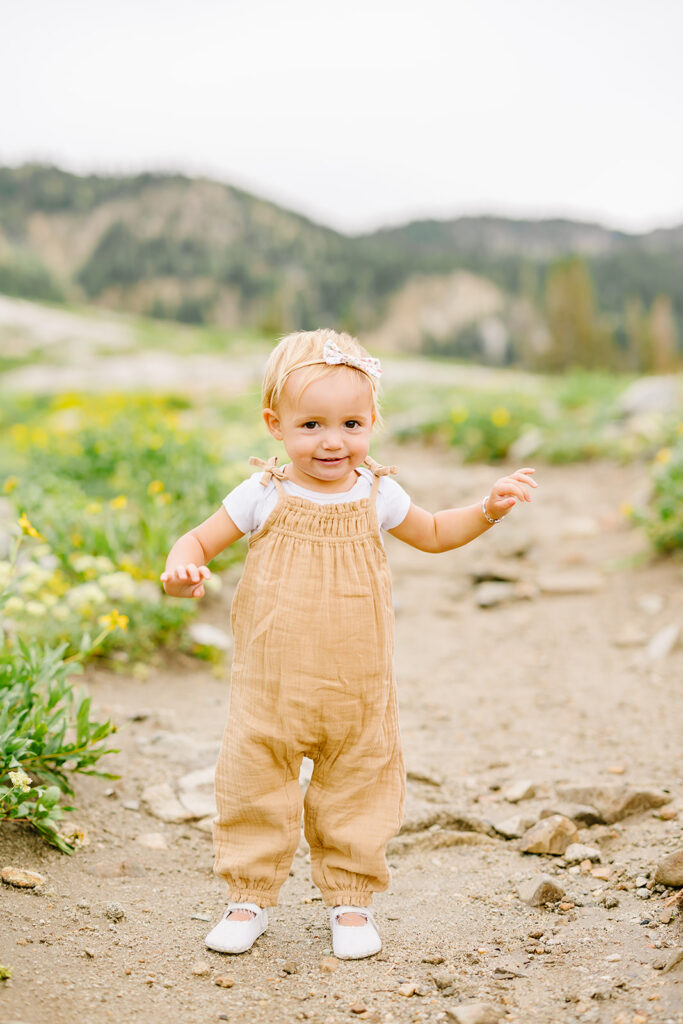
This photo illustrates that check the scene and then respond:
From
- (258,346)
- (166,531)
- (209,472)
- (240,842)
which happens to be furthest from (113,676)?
(258,346)

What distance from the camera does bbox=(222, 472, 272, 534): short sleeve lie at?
2.23 meters

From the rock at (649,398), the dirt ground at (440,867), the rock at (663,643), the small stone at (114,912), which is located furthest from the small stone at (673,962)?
the rock at (649,398)

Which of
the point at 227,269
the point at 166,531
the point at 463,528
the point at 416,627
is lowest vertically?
the point at 416,627

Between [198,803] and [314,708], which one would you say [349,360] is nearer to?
[314,708]

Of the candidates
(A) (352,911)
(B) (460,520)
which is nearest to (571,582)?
(B) (460,520)

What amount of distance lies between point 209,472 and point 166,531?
794 mm

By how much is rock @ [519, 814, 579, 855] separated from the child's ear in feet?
4.90

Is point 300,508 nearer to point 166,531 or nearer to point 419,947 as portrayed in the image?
point 419,947

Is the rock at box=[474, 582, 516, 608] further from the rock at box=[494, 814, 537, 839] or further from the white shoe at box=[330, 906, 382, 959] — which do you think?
the white shoe at box=[330, 906, 382, 959]

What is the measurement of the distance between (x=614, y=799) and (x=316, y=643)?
1.38m

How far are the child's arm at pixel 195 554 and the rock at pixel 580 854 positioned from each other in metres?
1.42

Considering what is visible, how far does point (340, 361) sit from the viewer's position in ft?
6.96

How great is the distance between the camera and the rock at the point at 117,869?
253 centimetres

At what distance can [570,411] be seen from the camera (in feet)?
34.8
